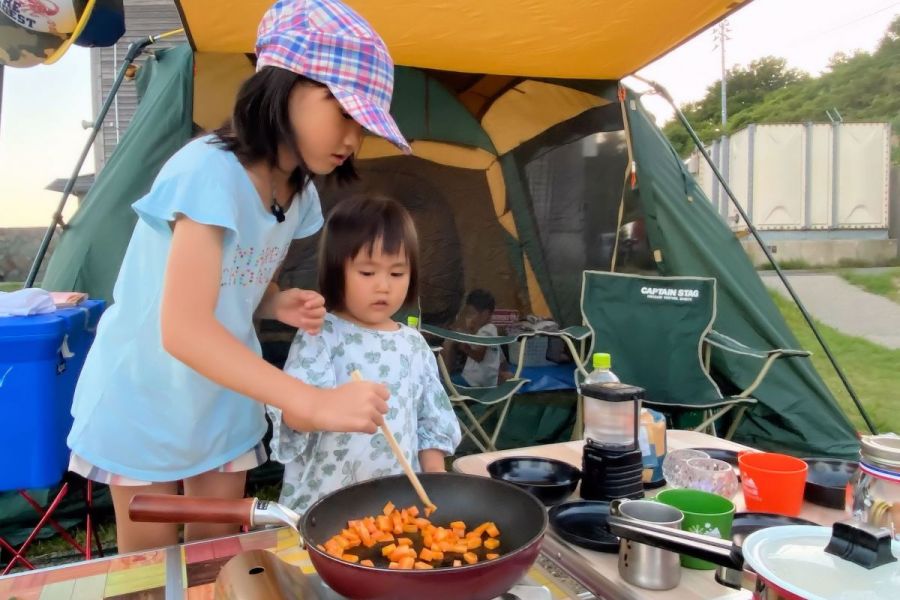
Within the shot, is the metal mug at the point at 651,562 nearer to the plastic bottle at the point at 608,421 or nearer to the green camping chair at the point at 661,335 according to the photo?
the plastic bottle at the point at 608,421

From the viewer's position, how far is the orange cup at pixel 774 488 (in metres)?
1.11

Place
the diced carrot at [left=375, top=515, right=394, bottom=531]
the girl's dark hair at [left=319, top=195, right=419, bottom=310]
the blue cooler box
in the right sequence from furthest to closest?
the blue cooler box, the girl's dark hair at [left=319, top=195, right=419, bottom=310], the diced carrot at [left=375, top=515, right=394, bottom=531]

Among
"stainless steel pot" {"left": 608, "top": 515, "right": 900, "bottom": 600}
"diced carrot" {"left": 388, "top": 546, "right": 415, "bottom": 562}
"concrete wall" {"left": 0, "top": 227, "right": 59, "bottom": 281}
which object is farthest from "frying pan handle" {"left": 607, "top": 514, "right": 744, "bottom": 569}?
"concrete wall" {"left": 0, "top": 227, "right": 59, "bottom": 281}

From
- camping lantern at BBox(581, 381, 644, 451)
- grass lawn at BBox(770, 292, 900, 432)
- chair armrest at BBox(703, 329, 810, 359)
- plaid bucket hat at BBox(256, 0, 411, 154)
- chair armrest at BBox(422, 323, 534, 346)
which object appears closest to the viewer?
plaid bucket hat at BBox(256, 0, 411, 154)

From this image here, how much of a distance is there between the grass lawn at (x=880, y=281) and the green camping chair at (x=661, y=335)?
802 cm

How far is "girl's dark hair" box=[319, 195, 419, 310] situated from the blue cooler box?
1.14 metres

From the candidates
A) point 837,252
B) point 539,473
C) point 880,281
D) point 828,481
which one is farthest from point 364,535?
point 837,252

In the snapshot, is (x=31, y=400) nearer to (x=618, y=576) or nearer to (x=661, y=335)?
(x=618, y=576)

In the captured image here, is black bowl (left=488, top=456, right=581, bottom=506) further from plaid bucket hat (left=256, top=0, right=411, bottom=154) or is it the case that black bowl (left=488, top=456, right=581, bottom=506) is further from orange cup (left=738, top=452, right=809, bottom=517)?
plaid bucket hat (left=256, top=0, right=411, bottom=154)

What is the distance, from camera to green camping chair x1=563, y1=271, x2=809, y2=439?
3341 millimetres

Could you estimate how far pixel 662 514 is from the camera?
89cm

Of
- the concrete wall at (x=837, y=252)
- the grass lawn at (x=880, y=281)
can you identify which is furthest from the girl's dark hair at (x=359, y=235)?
the concrete wall at (x=837, y=252)

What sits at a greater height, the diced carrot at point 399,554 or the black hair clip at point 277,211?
the black hair clip at point 277,211

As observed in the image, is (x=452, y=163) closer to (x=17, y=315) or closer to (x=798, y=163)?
(x=17, y=315)
